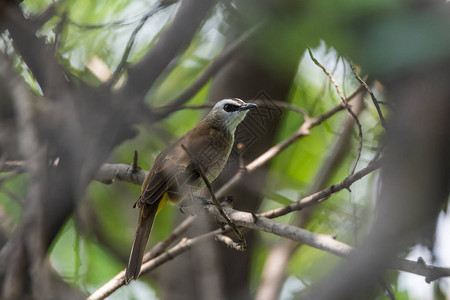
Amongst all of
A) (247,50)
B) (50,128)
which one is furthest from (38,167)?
(247,50)

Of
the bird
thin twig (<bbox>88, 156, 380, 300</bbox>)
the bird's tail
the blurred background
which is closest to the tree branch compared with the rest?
the blurred background

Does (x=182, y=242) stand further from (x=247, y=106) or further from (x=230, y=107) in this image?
(x=230, y=107)

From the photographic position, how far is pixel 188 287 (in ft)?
16.3

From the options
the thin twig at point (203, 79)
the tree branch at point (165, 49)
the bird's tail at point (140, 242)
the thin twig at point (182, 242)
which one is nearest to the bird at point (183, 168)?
the bird's tail at point (140, 242)

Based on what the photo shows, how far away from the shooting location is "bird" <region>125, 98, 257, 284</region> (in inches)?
136

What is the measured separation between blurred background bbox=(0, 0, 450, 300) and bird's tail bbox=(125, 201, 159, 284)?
419 mm

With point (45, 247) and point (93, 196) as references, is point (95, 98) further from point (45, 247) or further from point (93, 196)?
point (93, 196)

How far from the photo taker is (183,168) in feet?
11.8

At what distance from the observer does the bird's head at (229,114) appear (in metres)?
4.22

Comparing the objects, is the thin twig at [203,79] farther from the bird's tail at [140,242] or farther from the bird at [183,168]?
the bird's tail at [140,242]

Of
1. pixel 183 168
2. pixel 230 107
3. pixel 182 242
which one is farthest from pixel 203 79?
pixel 182 242

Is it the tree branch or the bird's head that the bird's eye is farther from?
the tree branch

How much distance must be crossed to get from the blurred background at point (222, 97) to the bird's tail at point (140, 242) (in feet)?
1.37

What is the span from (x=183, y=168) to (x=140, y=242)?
1.82 ft
